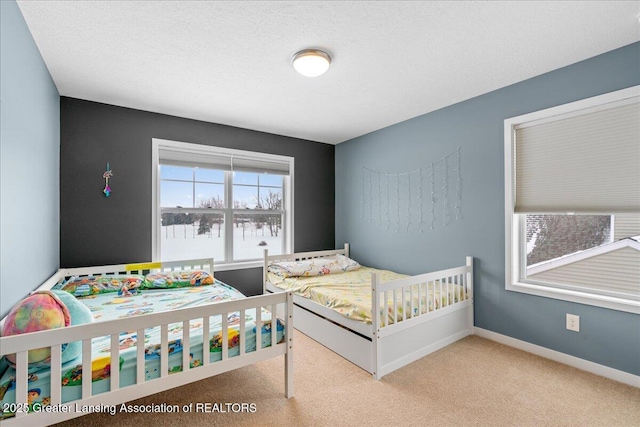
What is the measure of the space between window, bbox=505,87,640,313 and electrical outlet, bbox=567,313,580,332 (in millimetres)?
136

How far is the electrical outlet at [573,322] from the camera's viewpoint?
7.36ft

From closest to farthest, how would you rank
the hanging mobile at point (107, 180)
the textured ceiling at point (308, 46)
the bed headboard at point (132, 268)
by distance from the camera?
the textured ceiling at point (308, 46) < the bed headboard at point (132, 268) < the hanging mobile at point (107, 180)

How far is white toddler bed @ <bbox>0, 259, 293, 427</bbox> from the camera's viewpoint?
48.6 inches

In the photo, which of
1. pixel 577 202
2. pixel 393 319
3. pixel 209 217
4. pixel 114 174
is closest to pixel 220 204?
pixel 209 217

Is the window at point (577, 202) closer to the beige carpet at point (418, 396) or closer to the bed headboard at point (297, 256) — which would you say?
the beige carpet at point (418, 396)

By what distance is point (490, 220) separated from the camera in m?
A: 2.75

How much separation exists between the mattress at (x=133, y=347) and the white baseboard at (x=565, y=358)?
202 centimetres

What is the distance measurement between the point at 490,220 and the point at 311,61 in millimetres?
2091

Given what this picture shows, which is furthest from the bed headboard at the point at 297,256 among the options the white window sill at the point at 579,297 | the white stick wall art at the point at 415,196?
the white window sill at the point at 579,297

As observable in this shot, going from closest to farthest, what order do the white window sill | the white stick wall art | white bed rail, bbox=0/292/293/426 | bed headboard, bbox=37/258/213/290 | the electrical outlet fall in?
1. white bed rail, bbox=0/292/293/426
2. the white window sill
3. the electrical outlet
4. bed headboard, bbox=37/258/213/290
5. the white stick wall art

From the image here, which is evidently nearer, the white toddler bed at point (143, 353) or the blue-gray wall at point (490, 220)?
the white toddler bed at point (143, 353)

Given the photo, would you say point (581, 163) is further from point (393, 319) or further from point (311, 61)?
point (311, 61)

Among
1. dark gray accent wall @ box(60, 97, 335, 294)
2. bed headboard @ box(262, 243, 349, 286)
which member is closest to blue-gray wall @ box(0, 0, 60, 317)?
dark gray accent wall @ box(60, 97, 335, 294)

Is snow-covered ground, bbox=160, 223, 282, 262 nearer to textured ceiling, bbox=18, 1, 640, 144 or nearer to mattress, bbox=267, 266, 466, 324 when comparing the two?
mattress, bbox=267, 266, 466, 324
